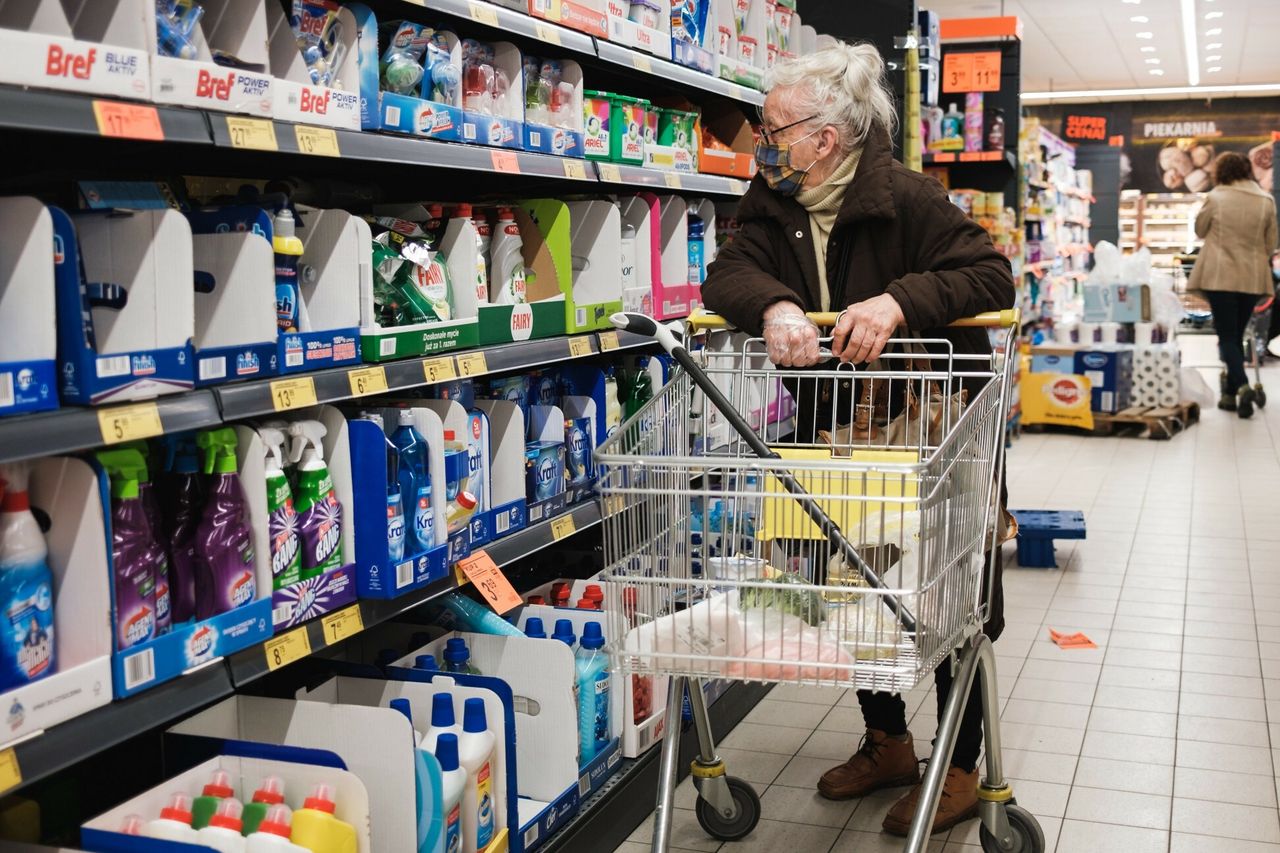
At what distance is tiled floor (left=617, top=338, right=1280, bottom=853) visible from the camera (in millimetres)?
3182

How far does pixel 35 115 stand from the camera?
169 cm

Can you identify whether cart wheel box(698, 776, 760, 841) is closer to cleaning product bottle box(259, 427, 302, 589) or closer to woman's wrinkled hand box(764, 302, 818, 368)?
woman's wrinkled hand box(764, 302, 818, 368)

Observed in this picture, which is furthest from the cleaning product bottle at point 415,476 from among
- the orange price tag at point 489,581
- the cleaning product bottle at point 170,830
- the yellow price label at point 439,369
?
the cleaning product bottle at point 170,830

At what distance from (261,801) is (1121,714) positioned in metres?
2.82

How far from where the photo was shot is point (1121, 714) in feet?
13.0

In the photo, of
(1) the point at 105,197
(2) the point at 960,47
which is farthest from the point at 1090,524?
(1) the point at 105,197

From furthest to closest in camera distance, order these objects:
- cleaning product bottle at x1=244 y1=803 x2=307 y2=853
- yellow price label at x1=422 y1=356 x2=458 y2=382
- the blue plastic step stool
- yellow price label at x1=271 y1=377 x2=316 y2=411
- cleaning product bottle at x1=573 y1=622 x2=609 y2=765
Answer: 1. the blue plastic step stool
2. cleaning product bottle at x1=573 y1=622 x2=609 y2=765
3. yellow price label at x1=422 y1=356 x2=458 y2=382
4. yellow price label at x1=271 y1=377 x2=316 y2=411
5. cleaning product bottle at x1=244 y1=803 x2=307 y2=853

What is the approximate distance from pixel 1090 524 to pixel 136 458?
5633 mm

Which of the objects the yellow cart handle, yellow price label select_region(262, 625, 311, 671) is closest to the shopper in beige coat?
the yellow cart handle

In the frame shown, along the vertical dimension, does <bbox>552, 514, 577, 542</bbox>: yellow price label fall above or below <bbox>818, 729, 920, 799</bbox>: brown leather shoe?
above

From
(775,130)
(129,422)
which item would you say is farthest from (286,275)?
(775,130)

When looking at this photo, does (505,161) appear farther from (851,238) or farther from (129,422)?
(129,422)

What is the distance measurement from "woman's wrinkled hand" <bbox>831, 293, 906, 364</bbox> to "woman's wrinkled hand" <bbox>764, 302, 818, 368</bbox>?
6 cm

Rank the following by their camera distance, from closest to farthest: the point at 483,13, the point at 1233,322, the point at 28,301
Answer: the point at 28,301
the point at 483,13
the point at 1233,322
